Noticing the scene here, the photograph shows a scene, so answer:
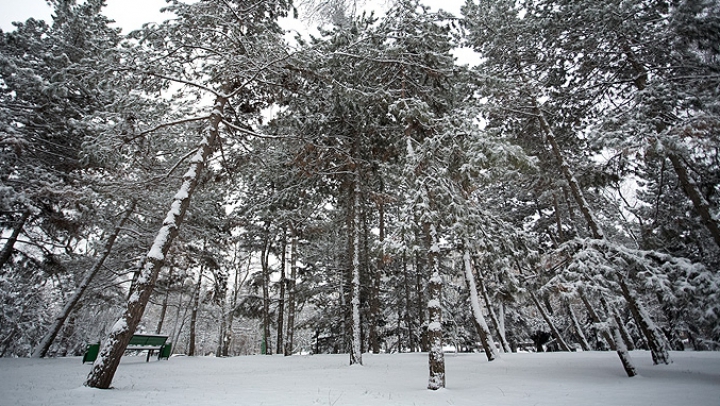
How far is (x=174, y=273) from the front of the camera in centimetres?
1747

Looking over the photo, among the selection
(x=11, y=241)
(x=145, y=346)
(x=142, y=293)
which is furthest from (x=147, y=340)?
(x=142, y=293)

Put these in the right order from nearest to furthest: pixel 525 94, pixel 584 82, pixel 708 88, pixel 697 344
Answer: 1. pixel 708 88
2. pixel 584 82
3. pixel 525 94
4. pixel 697 344

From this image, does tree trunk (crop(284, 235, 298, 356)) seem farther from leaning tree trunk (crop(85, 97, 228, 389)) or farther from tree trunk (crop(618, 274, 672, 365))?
tree trunk (crop(618, 274, 672, 365))

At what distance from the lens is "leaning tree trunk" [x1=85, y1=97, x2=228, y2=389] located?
567 centimetres

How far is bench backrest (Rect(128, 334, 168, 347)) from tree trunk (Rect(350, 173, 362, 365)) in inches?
326

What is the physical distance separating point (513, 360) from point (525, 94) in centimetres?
870

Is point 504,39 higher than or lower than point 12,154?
higher

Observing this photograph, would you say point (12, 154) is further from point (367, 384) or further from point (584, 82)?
point (584, 82)

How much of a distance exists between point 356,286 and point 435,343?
4.61 m

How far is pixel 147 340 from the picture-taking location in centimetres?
1280

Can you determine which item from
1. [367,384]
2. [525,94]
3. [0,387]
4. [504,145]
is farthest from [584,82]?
[0,387]

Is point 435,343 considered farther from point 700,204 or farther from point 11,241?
point 11,241

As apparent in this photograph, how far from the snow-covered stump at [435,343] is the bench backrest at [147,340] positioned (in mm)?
11251

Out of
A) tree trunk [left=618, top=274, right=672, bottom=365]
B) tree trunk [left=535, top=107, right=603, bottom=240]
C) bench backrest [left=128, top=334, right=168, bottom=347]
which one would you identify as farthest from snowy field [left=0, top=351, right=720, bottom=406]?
bench backrest [left=128, top=334, right=168, bottom=347]
